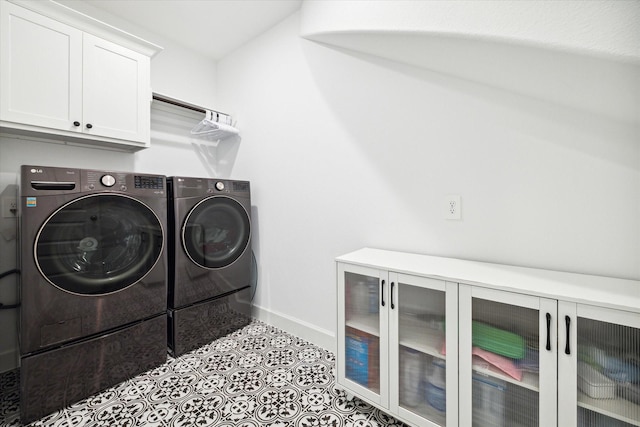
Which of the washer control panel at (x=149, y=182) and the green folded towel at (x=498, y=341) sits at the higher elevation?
the washer control panel at (x=149, y=182)

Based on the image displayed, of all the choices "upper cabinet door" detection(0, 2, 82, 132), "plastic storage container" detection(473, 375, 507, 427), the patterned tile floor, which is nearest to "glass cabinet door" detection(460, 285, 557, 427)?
"plastic storage container" detection(473, 375, 507, 427)

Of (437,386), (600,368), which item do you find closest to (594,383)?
(600,368)

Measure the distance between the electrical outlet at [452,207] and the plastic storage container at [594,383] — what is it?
78cm

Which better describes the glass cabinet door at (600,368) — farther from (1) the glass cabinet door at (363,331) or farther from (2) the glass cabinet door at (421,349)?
(1) the glass cabinet door at (363,331)

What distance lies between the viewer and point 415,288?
1.25 meters

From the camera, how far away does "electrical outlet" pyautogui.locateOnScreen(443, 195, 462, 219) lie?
1.46 meters

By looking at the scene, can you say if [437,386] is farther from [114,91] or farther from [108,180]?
[114,91]

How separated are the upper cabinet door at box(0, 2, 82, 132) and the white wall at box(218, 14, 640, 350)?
1.23 m

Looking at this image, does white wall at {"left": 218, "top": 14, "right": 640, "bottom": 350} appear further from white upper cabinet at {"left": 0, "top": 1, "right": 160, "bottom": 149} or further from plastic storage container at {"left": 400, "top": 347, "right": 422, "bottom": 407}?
white upper cabinet at {"left": 0, "top": 1, "right": 160, "bottom": 149}

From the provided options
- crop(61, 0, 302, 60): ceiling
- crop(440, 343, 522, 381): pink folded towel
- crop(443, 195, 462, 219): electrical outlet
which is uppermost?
crop(61, 0, 302, 60): ceiling

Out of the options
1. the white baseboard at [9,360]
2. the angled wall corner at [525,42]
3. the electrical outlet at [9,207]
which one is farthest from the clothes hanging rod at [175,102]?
the white baseboard at [9,360]

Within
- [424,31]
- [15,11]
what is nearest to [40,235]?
[15,11]

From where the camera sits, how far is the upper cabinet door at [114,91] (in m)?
1.69

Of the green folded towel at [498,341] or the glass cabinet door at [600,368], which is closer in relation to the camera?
the glass cabinet door at [600,368]
